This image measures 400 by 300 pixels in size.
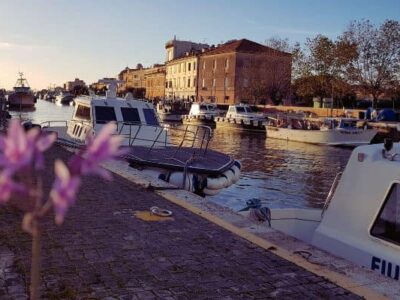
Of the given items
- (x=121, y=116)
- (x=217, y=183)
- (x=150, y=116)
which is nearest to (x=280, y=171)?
(x=150, y=116)

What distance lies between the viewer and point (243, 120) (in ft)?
167

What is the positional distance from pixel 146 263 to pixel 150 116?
1433cm

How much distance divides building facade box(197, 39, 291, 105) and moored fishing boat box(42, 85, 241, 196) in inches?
2069

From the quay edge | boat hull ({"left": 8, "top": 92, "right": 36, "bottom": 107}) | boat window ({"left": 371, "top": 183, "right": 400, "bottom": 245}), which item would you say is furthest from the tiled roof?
boat window ({"left": 371, "top": 183, "right": 400, "bottom": 245})

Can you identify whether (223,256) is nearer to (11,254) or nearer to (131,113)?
(11,254)

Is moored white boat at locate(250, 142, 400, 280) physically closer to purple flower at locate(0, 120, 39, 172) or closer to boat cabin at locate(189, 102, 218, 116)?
purple flower at locate(0, 120, 39, 172)

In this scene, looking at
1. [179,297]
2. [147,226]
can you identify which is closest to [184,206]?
[147,226]

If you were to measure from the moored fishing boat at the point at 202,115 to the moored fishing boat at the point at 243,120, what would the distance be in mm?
4480

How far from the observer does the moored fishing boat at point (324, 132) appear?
3781 cm

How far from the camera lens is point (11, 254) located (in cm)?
552

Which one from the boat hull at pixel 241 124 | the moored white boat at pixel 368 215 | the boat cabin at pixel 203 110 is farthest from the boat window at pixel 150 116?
the boat cabin at pixel 203 110

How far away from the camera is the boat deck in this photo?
44.4 ft

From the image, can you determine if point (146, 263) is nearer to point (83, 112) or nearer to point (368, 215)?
point (368, 215)

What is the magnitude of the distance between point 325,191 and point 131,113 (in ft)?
24.6
